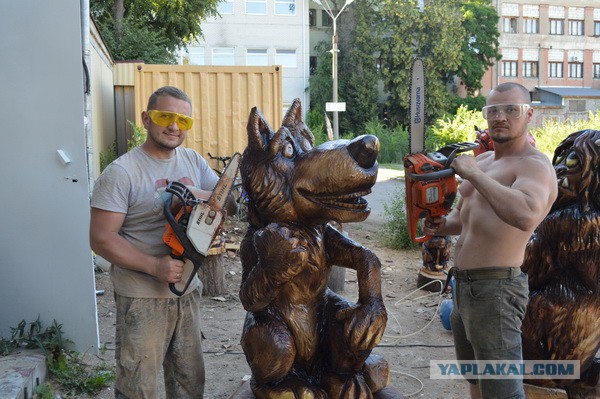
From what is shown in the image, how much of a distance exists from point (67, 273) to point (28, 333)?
439mm

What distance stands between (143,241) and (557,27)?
38.8 meters

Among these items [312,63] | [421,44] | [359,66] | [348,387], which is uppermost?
[421,44]

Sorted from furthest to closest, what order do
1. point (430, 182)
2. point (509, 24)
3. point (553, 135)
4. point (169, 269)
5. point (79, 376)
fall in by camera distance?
1. point (509, 24)
2. point (553, 135)
3. point (79, 376)
4. point (430, 182)
5. point (169, 269)

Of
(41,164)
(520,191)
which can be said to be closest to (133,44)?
(41,164)

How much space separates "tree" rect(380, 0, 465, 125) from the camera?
91.2 feet

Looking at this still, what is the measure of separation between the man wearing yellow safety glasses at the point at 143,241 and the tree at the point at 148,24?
14.5 m

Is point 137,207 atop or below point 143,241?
atop

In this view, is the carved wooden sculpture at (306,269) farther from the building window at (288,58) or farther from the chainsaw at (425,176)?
the building window at (288,58)

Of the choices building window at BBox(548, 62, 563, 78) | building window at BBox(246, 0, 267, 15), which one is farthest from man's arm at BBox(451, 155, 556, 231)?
building window at BBox(548, 62, 563, 78)

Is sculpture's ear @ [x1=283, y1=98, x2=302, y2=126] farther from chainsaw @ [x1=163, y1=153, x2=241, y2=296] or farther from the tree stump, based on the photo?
the tree stump

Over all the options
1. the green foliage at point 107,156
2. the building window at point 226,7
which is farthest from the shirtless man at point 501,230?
the building window at point 226,7

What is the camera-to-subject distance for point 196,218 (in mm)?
1993

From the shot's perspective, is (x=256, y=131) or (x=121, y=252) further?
(x=121, y=252)

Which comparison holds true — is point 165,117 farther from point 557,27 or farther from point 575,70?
point 575,70
